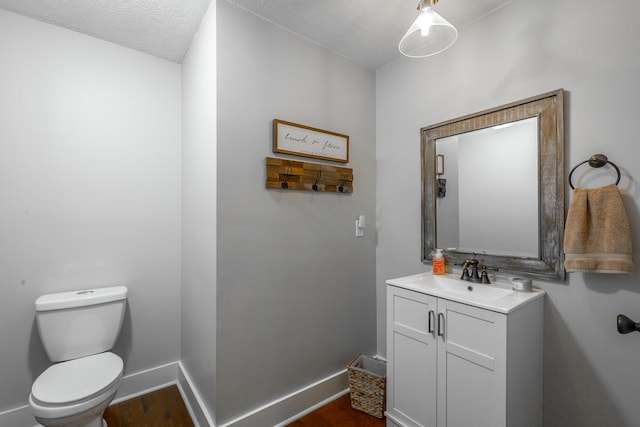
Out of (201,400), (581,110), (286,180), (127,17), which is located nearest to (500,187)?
(581,110)

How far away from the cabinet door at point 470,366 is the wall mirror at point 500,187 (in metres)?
0.50

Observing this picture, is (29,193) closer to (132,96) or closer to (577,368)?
(132,96)

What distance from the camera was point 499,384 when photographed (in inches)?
48.4

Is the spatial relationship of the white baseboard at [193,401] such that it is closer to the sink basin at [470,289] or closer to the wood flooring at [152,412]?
the wood flooring at [152,412]

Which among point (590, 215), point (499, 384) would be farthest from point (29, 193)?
point (590, 215)

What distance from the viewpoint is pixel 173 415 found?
6.26ft

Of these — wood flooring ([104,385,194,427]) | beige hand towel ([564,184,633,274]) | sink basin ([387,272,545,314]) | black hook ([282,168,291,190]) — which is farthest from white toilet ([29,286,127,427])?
beige hand towel ([564,184,633,274])

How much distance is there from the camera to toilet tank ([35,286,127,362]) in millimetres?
1707

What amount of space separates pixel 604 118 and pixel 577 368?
1.20 metres

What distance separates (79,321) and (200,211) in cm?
101

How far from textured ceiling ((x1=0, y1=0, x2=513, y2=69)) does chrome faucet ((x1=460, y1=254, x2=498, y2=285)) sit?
151cm

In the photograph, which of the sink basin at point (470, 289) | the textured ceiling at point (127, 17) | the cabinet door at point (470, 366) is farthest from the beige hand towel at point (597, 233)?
the textured ceiling at point (127, 17)

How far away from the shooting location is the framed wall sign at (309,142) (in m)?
1.81

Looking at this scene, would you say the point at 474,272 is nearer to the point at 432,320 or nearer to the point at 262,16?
the point at 432,320
